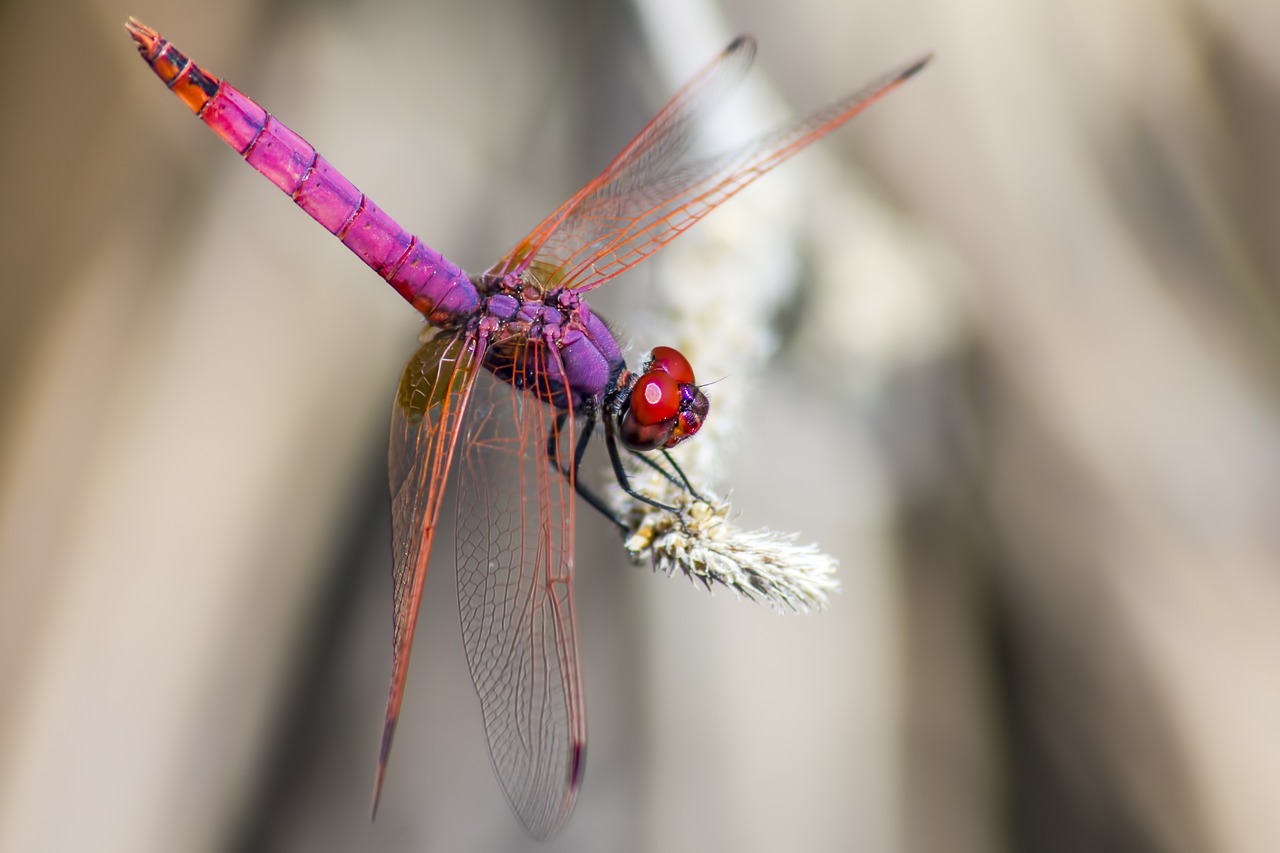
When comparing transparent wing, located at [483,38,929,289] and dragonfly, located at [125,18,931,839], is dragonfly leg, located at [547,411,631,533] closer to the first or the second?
dragonfly, located at [125,18,931,839]

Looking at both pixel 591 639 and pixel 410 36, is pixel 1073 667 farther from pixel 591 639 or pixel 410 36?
pixel 410 36

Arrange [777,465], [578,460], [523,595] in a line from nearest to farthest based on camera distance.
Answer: [523,595] → [578,460] → [777,465]

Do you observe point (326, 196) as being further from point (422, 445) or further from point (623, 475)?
point (623, 475)

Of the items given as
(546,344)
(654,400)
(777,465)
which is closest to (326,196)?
(546,344)

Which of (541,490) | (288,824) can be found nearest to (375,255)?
(541,490)

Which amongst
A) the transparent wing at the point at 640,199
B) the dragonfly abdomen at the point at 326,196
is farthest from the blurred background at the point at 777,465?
the dragonfly abdomen at the point at 326,196

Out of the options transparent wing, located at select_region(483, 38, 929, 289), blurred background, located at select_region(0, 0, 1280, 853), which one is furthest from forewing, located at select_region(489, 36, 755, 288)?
blurred background, located at select_region(0, 0, 1280, 853)
